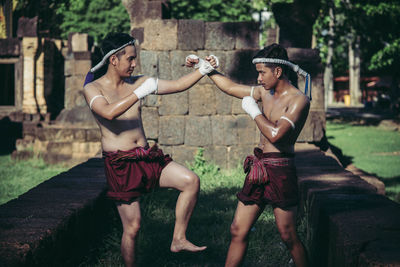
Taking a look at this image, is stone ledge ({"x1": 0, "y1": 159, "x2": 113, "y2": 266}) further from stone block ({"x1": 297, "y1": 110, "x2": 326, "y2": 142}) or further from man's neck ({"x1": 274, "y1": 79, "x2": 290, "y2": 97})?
stone block ({"x1": 297, "y1": 110, "x2": 326, "y2": 142})

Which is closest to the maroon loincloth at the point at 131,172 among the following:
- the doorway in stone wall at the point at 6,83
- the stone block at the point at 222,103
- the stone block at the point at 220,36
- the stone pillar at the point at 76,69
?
the stone block at the point at 222,103

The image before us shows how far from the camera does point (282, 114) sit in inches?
126

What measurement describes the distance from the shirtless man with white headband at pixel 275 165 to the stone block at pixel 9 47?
1195 centimetres

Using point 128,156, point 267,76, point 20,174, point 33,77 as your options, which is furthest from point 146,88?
point 33,77

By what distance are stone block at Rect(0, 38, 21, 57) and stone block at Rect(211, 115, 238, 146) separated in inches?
340

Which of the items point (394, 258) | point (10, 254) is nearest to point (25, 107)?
point (10, 254)

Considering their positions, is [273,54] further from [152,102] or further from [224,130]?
[152,102]

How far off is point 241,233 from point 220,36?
16.0 ft

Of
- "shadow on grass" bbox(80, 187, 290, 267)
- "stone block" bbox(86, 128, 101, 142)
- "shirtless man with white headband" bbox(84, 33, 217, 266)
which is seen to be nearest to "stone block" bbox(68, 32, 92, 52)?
"stone block" bbox(86, 128, 101, 142)

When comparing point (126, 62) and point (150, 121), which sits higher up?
point (126, 62)

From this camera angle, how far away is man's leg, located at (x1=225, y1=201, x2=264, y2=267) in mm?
3215

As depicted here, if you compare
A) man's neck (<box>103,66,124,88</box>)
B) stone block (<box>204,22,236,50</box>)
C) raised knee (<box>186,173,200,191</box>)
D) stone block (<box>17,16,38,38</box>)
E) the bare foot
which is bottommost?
the bare foot

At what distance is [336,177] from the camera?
14.8 feet

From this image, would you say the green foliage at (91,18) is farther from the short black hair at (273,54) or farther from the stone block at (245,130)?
the short black hair at (273,54)
